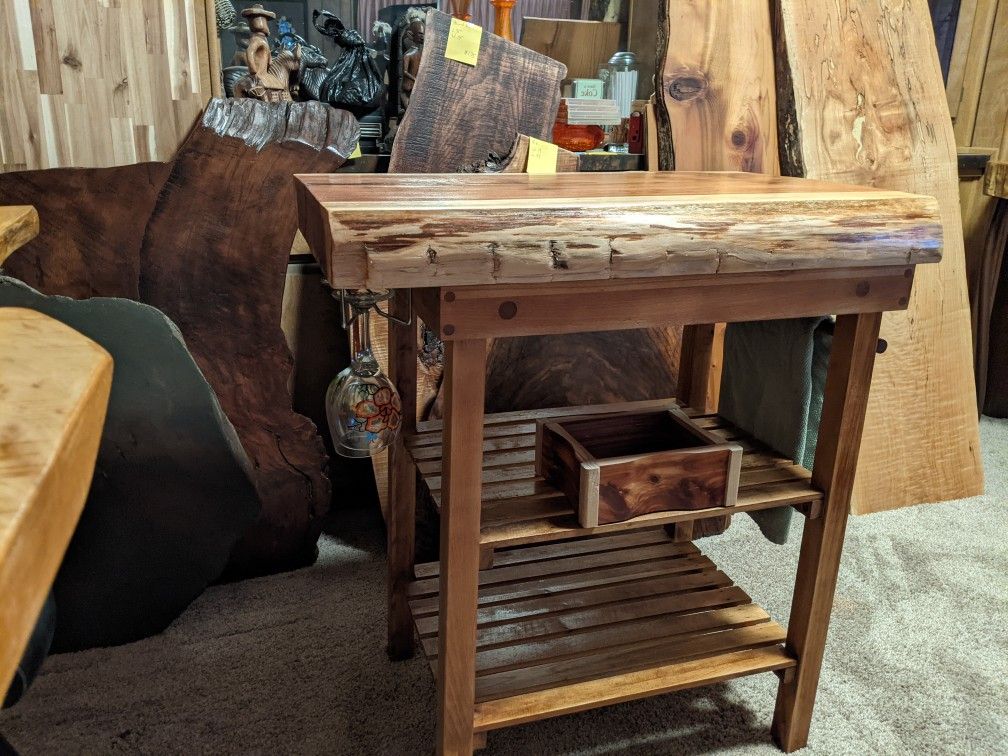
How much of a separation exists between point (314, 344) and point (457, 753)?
3.67 ft

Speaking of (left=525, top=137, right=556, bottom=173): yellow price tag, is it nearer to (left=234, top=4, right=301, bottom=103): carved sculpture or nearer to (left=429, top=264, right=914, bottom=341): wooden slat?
(left=234, top=4, right=301, bottom=103): carved sculpture

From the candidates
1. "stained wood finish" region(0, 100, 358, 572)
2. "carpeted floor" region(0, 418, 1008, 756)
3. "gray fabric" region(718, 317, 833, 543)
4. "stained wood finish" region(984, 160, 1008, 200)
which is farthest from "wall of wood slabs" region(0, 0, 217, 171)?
"stained wood finish" region(984, 160, 1008, 200)

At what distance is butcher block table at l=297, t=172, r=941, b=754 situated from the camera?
950 mm

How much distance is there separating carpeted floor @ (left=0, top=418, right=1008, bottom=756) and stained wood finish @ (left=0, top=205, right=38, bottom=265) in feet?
2.66

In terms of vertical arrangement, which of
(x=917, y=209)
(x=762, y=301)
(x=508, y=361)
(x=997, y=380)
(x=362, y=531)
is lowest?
(x=362, y=531)

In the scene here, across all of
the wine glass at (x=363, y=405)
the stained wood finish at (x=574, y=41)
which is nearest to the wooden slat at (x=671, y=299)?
the wine glass at (x=363, y=405)

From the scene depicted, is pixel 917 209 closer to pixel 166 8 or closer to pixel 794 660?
pixel 794 660

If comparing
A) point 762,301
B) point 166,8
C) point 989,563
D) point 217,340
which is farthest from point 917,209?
point 166,8

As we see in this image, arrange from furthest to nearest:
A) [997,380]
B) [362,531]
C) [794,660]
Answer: [997,380], [362,531], [794,660]

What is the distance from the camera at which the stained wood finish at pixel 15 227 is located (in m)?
1.20

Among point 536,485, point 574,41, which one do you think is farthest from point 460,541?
point 574,41

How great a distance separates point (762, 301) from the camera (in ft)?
3.63

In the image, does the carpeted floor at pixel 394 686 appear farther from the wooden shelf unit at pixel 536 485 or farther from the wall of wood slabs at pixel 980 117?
the wall of wood slabs at pixel 980 117

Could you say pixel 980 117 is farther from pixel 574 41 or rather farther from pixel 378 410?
pixel 378 410
